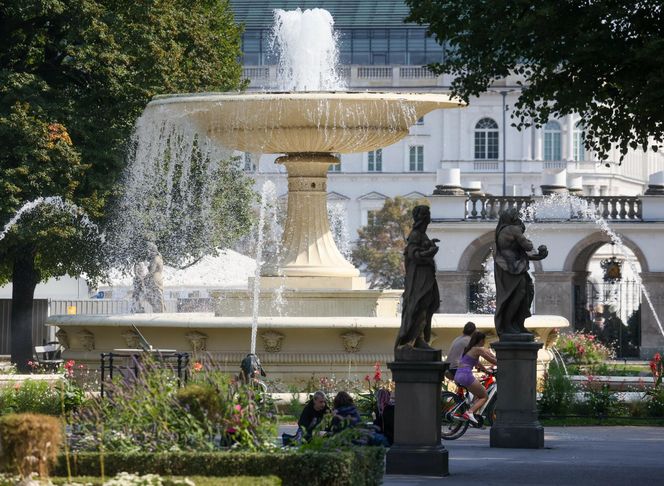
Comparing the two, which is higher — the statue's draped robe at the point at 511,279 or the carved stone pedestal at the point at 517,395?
the statue's draped robe at the point at 511,279

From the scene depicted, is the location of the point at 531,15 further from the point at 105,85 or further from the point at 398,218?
the point at 398,218

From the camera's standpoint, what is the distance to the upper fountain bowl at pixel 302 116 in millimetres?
23000

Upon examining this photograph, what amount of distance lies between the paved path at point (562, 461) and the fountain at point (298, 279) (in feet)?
7.80

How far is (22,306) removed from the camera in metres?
39.8

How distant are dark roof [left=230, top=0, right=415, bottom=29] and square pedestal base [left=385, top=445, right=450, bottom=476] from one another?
3779 inches

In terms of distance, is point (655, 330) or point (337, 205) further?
point (337, 205)

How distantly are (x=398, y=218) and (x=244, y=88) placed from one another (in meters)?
44.4

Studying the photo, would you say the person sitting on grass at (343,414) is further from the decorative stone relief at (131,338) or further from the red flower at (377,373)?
the decorative stone relief at (131,338)

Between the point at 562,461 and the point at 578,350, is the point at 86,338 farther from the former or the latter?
the point at 578,350

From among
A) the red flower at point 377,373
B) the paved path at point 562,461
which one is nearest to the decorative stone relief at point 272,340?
the red flower at point 377,373

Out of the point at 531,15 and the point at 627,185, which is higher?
the point at 627,185

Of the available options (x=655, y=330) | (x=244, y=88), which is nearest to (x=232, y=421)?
(x=244, y=88)

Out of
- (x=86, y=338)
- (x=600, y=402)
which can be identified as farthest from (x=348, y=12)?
(x=600, y=402)

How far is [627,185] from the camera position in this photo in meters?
113
